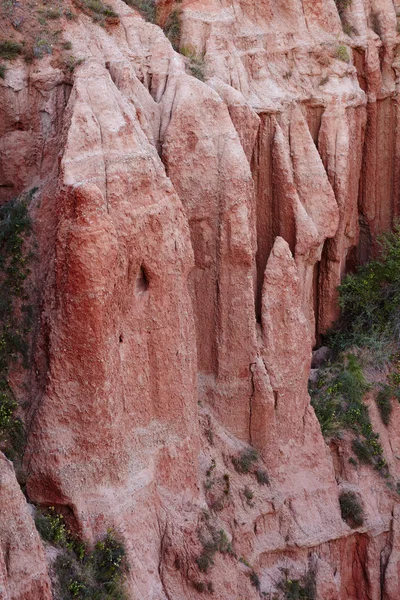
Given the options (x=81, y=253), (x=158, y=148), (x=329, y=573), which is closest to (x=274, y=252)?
(x=158, y=148)

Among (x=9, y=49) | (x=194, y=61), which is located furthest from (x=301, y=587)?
(x=9, y=49)

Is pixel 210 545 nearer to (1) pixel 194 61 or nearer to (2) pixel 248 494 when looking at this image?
(2) pixel 248 494

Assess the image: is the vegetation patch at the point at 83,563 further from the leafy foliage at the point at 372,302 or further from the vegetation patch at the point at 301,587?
the leafy foliage at the point at 372,302

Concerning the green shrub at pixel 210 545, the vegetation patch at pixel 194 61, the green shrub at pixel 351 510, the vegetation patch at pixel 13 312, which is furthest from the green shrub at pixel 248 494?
the vegetation patch at pixel 194 61

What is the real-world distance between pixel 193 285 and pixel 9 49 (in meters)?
5.67

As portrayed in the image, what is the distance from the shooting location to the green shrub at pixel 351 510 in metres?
18.6

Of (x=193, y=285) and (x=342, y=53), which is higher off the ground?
(x=342, y=53)

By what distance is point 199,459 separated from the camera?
16.4 m

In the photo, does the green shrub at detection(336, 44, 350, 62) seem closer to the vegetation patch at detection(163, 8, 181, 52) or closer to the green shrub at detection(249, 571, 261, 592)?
the vegetation patch at detection(163, 8, 181, 52)

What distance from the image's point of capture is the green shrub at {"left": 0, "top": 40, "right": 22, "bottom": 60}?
15398 mm

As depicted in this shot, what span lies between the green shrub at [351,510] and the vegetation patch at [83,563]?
6.75 metres

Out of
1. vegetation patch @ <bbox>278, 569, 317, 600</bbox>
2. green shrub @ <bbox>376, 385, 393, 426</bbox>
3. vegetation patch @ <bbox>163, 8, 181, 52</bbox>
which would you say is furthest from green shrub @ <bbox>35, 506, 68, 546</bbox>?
vegetation patch @ <bbox>163, 8, 181, 52</bbox>

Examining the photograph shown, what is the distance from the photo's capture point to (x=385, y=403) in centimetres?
2061

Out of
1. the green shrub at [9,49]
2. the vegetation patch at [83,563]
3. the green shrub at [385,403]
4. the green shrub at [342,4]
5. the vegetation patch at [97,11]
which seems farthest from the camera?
the green shrub at [342,4]
